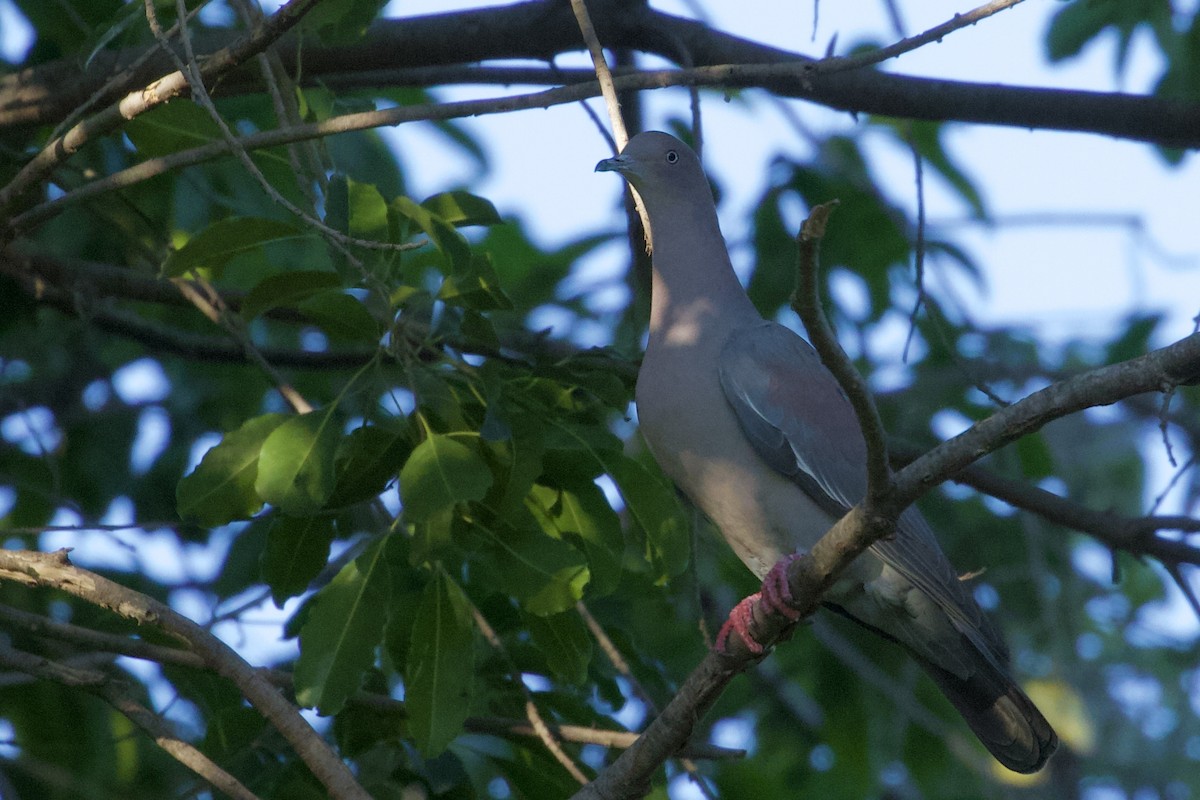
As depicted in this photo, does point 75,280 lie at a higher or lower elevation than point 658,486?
higher

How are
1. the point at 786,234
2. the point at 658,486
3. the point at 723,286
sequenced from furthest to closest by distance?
1. the point at 786,234
2. the point at 723,286
3. the point at 658,486

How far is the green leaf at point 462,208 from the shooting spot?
3.41m

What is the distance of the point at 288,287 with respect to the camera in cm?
341

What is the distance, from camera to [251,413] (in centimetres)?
541

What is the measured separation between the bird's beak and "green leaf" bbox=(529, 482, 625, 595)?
0.96 m

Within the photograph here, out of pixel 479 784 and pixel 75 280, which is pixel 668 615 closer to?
pixel 479 784

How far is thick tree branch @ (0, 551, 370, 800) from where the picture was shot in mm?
2859

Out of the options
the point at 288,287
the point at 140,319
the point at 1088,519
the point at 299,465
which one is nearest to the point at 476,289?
the point at 288,287

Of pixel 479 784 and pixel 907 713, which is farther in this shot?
pixel 907 713

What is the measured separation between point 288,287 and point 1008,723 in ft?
7.39

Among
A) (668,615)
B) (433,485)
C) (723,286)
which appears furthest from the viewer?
(668,615)

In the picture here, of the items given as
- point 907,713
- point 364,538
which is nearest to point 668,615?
point 907,713

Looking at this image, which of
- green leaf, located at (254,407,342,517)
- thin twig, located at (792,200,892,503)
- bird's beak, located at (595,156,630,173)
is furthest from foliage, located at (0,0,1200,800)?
thin twig, located at (792,200,892,503)

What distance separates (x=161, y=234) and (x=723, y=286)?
183 centimetres
